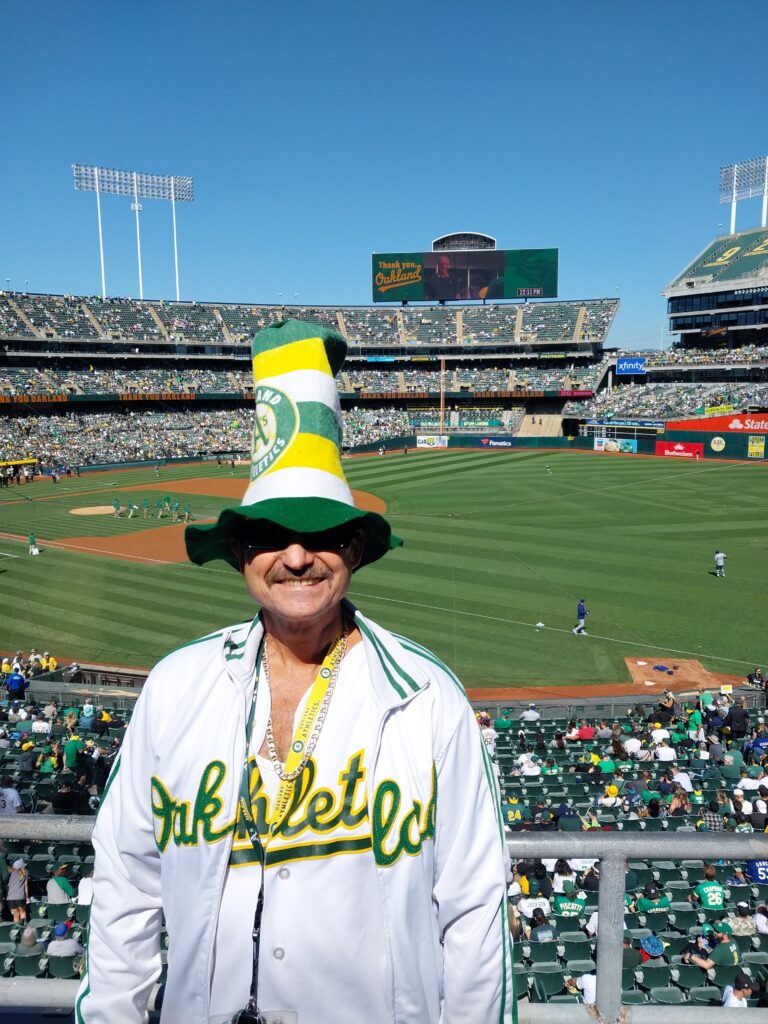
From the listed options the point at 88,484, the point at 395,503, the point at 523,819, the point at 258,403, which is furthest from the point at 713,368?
the point at 258,403

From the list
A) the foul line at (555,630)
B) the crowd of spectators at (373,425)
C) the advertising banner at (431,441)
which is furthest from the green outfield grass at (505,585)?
the crowd of spectators at (373,425)

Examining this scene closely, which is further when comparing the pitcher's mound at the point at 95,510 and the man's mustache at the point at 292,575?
the pitcher's mound at the point at 95,510

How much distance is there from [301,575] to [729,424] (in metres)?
61.5

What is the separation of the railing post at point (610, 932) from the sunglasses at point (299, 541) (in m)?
1.24

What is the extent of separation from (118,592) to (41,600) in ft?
8.06

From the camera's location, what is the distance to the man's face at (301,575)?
2.39m

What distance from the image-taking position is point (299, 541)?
242 centimetres

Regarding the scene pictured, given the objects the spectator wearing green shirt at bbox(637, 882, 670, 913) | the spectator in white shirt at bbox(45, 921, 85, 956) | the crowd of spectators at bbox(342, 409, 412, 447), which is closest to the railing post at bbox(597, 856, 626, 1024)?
the spectator in white shirt at bbox(45, 921, 85, 956)

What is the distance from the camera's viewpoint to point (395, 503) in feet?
132

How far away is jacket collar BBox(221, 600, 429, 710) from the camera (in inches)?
85.8

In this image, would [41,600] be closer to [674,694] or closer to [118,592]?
[118,592]

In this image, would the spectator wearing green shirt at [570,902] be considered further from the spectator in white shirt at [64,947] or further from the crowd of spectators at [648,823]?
the spectator in white shirt at [64,947]

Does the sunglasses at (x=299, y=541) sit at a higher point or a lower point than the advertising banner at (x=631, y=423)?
higher

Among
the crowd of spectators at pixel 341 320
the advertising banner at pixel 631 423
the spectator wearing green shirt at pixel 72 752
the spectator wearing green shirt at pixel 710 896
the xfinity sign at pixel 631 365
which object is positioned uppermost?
the crowd of spectators at pixel 341 320
